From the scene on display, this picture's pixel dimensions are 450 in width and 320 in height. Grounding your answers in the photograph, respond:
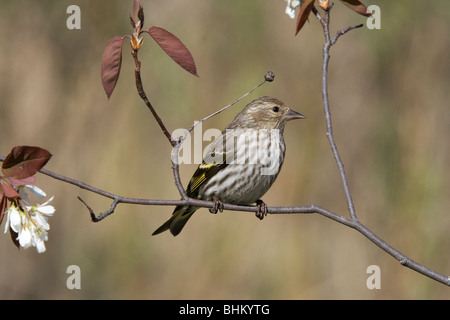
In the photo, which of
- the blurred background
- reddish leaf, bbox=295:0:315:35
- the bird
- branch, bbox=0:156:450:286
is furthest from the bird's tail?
reddish leaf, bbox=295:0:315:35

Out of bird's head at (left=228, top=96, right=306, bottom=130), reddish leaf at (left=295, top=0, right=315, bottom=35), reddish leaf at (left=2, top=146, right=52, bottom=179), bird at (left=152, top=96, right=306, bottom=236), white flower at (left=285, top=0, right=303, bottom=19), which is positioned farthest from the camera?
bird's head at (left=228, top=96, right=306, bottom=130)

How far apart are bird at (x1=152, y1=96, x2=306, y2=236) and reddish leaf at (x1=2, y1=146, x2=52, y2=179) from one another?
1.61 m

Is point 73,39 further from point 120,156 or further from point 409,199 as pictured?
point 409,199

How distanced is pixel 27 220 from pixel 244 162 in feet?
5.79

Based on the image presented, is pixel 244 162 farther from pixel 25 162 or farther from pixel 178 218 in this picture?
pixel 25 162

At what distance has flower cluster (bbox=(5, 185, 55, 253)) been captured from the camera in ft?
6.64

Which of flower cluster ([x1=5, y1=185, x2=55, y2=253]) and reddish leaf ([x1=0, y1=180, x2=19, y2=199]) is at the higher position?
reddish leaf ([x1=0, y1=180, x2=19, y2=199])

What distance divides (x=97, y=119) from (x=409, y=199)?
264 cm

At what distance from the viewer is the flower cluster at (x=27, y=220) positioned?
203cm

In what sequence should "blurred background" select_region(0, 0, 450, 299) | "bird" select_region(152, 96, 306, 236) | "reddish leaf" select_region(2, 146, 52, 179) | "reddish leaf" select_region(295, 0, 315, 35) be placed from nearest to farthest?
"reddish leaf" select_region(2, 146, 52, 179) < "reddish leaf" select_region(295, 0, 315, 35) < "bird" select_region(152, 96, 306, 236) < "blurred background" select_region(0, 0, 450, 299)

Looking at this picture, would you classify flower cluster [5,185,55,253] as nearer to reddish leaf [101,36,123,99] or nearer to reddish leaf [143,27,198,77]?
reddish leaf [101,36,123,99]

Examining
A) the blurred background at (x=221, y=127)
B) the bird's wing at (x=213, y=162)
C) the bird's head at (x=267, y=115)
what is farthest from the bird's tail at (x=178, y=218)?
the blurred background at (x=221, y=127)

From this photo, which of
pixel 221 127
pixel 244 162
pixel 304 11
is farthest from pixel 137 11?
pixel 221 127

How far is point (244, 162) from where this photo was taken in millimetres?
3658
